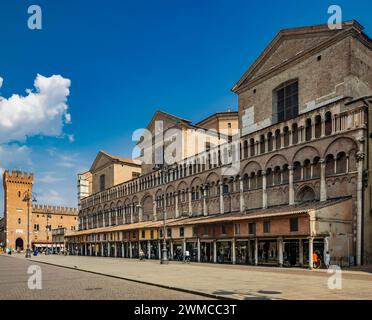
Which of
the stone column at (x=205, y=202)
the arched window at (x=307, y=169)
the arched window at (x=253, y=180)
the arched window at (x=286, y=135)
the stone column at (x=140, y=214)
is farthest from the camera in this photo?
the stone column at (x=140, y=214)

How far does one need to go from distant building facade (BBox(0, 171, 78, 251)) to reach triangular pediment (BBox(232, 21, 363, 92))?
86110 mm

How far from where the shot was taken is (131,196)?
68875 mm

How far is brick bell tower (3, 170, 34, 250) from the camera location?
113 m

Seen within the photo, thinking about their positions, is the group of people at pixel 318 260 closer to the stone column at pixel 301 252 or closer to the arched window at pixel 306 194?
the stone column at pixel 301 252

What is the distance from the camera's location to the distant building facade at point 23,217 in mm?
113812

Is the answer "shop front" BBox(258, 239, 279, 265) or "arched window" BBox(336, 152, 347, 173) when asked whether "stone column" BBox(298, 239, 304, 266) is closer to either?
"shop front" BBox(258, 239, 279, 265)

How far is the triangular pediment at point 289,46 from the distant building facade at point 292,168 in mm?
109

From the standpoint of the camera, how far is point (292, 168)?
37312mm

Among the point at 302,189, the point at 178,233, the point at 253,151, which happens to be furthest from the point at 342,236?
the point at 178,233

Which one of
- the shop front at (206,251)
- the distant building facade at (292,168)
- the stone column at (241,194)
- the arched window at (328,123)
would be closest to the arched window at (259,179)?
the distant building facade at (292,168)

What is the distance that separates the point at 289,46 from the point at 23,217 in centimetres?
9839

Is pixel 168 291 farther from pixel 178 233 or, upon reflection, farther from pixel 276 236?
pixel 178 233

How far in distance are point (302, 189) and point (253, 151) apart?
794 cm

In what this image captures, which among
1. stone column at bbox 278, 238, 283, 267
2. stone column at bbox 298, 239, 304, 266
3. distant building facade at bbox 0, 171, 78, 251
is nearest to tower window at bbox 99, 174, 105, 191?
distant building facade at bbox 0, 171, 78, 251
